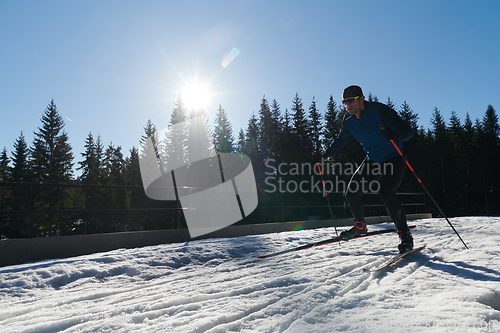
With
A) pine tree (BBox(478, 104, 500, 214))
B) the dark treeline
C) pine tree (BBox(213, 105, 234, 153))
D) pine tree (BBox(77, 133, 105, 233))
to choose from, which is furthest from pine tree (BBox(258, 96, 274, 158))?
pine tree (BBox(478, 104, 500, 214))

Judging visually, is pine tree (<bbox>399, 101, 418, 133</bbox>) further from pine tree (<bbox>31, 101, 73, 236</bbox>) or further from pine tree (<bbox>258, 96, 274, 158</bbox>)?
pine tree (<bbox>31, 101, 73, 236</bbox>)

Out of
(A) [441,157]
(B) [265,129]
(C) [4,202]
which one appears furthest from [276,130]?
(C) [4,202]

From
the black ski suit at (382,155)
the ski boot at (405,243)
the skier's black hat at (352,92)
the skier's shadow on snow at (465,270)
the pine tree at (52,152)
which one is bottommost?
the skier's shadow on snow at (465,270)

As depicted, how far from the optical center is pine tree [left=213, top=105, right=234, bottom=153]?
3878cm

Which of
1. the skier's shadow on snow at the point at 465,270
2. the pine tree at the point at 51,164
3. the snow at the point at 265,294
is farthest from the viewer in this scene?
the pine tree at the point at 51,164

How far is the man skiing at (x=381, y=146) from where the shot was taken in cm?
319

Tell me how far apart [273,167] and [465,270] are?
2880 cm

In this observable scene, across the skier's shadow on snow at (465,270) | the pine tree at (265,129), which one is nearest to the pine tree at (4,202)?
the skier's shadow on snow at (465,270)

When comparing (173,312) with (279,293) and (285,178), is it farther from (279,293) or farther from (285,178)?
(285,178)

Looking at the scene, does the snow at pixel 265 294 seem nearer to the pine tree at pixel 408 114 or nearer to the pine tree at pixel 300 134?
the pine tree at pixel 300 134

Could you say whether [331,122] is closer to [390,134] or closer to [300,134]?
[300,134]

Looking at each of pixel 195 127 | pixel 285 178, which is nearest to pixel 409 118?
pixel 285 178

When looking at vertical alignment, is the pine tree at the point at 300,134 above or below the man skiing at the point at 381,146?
above

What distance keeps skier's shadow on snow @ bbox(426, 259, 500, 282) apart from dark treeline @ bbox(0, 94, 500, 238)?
18.3m
